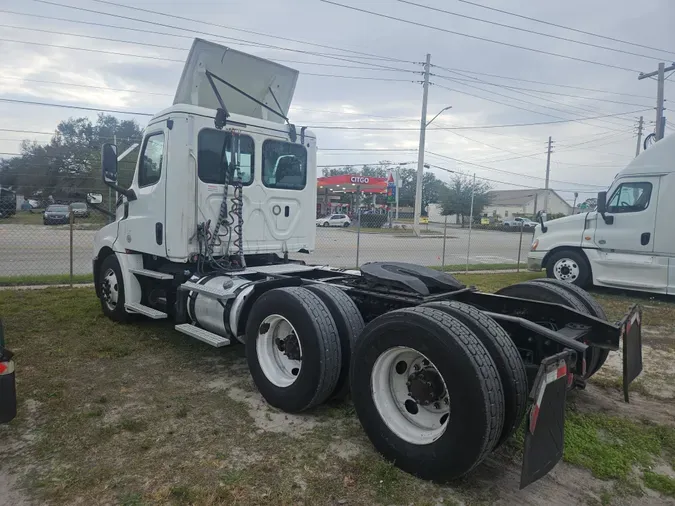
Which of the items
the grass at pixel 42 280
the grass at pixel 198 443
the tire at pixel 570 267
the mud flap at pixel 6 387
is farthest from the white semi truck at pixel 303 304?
the tire at pixel 570 267

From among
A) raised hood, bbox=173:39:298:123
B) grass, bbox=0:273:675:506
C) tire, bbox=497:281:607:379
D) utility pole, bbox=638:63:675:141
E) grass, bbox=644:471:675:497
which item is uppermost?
utility pole, bbox=638:63:675:141

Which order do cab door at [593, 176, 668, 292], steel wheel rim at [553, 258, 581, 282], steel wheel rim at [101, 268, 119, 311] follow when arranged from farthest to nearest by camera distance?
steel wheel rim at [553, 258, 581, 282] → cab door at [593, 176, 668, 292] → steel wheel rim at [101, 268, 119, 311]

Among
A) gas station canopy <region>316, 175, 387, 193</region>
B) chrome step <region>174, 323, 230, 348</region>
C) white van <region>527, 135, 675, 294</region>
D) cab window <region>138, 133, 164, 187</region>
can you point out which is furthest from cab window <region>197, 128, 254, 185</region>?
gas station canopy <region>316, 175, 387, 193</region>

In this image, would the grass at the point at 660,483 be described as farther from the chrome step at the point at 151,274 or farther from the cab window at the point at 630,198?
the cab window at the point at 630,198

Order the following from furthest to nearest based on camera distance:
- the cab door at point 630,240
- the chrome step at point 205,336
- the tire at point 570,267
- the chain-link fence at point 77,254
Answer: the chain-link fence at point 77,254, the tire at point 570,267, the cab door at point 630,240, the chrome step at point 205,336

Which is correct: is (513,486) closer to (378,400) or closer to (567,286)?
(378,400)

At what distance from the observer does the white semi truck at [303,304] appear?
2912 mm

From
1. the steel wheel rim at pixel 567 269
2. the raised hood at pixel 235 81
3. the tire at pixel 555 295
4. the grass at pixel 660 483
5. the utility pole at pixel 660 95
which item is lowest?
the grass at pixel 660 483

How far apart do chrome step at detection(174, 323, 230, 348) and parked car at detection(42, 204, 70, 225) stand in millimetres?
19042

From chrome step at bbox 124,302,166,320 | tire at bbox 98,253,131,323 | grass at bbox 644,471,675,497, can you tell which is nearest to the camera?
grass at bbox 644,471,675,497

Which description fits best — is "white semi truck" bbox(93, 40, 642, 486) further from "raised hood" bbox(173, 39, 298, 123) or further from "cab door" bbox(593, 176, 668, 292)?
"cab door" bbox(593, 176, 668, 292)

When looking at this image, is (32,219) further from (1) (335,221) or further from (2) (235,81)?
(1) (335,221)

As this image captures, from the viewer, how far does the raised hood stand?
576cm

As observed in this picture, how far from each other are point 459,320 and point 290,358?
1.67 m
